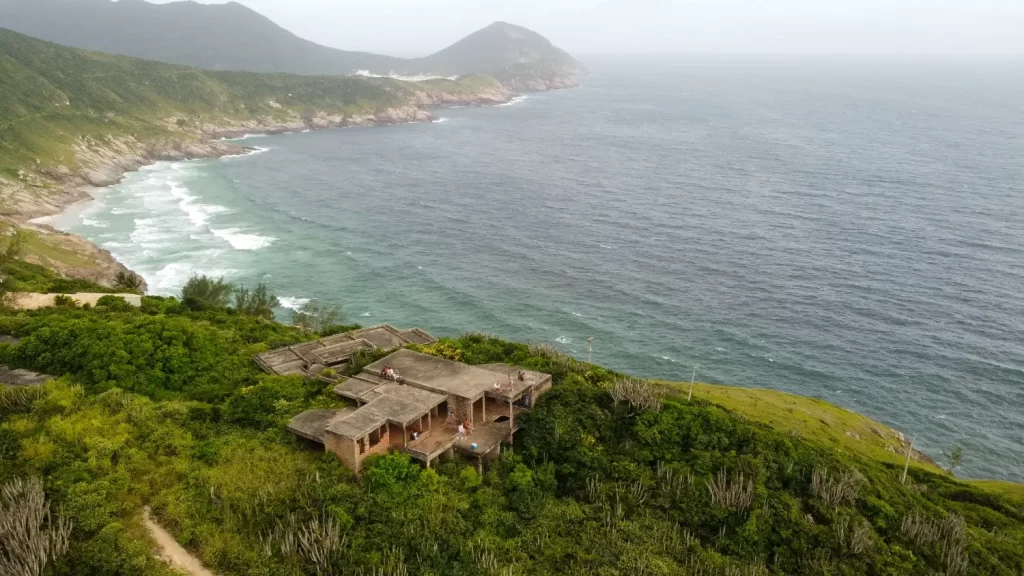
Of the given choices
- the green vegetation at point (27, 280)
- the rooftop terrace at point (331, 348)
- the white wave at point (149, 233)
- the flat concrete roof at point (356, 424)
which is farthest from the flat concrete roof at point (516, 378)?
the white wave at point (149, 233)

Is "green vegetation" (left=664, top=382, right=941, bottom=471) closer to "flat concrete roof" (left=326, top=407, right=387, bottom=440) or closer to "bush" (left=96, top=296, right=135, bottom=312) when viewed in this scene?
"flat concrete roof" (left=326, top=407, right=387, bottom=440)

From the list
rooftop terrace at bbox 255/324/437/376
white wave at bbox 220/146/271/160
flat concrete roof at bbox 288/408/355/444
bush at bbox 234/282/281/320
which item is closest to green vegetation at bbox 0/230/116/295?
bush at bbox 234/282/281/320

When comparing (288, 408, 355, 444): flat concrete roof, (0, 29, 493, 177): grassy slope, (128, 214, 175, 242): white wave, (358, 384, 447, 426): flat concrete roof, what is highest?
(0, 29, 493, 177): grassy slope

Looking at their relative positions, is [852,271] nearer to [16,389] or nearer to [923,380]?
[923,380]

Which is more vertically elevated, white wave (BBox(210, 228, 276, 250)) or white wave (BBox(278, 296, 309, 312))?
white wave (BBox(210, 228, 276, 250))

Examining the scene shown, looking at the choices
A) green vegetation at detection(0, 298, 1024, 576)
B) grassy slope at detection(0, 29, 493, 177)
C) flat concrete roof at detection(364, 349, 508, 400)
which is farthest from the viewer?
grassy slope at detection(0, 29, 493, 177)
